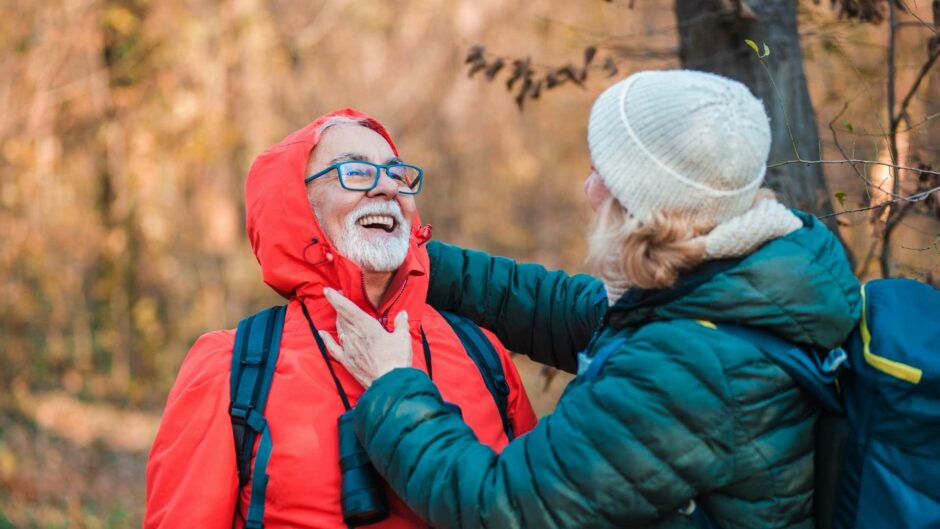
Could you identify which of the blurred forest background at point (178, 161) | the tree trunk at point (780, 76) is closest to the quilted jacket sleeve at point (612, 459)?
the tree trunk at point (780, 76)

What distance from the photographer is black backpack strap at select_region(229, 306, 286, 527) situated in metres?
2.47

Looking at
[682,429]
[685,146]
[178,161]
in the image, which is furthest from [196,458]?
[178,161]

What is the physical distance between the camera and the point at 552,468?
1.92 meters

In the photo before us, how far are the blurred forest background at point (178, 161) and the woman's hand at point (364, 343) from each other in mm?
2598

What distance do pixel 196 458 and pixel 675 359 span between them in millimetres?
1280

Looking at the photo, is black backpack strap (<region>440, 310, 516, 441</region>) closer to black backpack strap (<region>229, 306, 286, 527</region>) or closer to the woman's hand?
the woman's hand

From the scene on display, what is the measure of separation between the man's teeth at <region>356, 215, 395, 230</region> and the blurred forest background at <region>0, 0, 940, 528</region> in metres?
2.22

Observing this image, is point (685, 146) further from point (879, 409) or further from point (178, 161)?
point (178, 161)

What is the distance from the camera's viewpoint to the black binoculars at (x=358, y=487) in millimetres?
2381

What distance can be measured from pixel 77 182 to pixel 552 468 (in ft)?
32.4

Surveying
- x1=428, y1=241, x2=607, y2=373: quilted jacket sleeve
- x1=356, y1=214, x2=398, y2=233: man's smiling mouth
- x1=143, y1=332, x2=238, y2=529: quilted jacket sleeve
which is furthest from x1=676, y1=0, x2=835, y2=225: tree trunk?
x1=143, y1=332, x2=238, y2=529: quilted jacket sleeve

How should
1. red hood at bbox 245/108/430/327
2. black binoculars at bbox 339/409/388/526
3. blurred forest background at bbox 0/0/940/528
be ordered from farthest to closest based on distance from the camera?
1. blurred forest background at bbox 0/0/940/528
2. red hood at bbox 245/108/430/327
3. black binoculars at bbox 339/409/388/526

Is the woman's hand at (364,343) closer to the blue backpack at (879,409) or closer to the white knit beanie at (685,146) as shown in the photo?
the white knit beanie at (685,146)

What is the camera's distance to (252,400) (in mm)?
2535
